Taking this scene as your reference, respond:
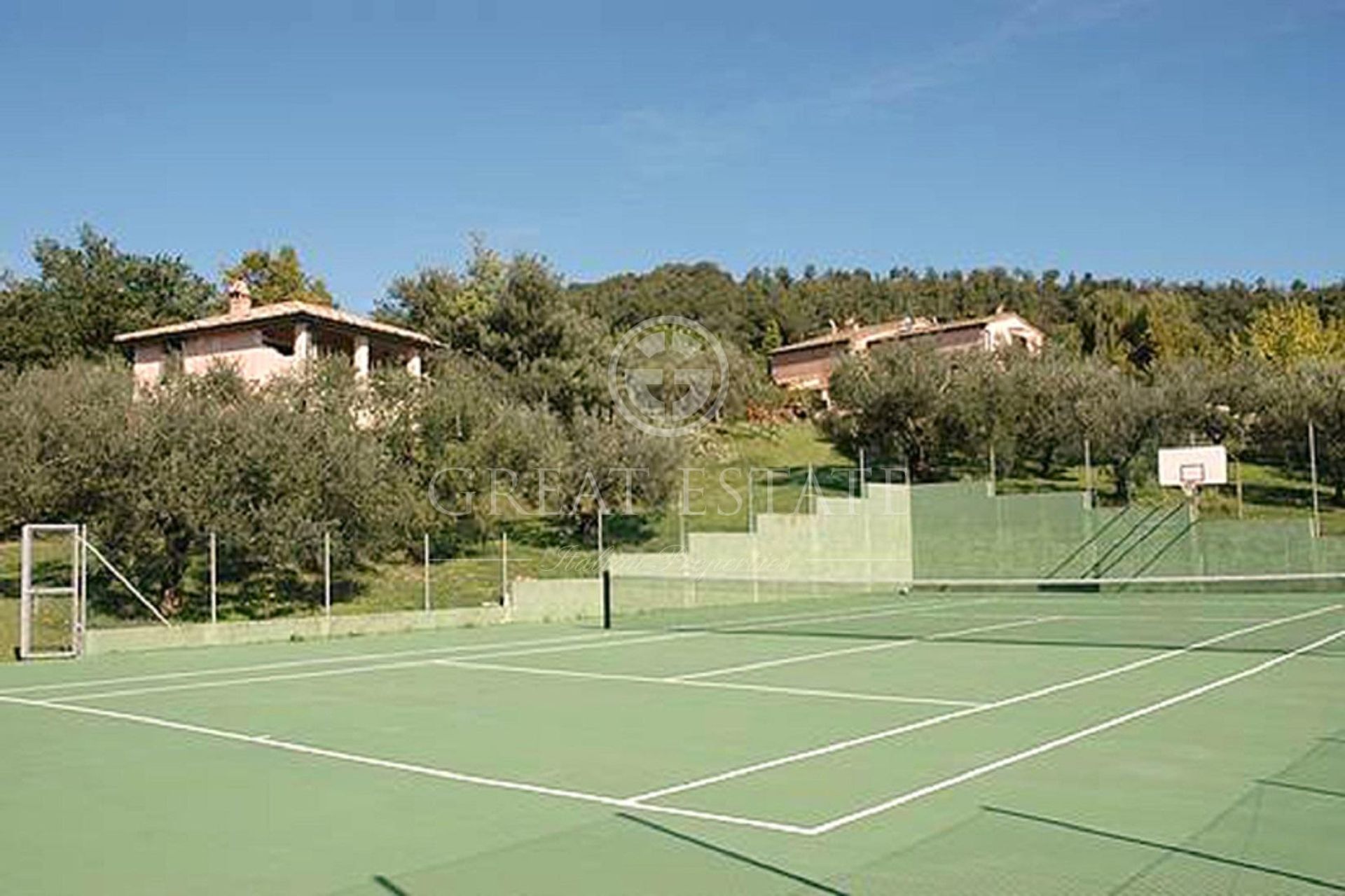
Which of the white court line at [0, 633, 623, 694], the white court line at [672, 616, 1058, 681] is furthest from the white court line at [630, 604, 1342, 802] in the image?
the white court line at [0, 633, 623, 694]

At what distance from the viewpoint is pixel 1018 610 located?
90.3ft

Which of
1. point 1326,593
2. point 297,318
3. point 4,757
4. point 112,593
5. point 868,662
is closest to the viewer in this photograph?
point 4,757

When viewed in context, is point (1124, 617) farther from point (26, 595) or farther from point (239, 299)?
point (239, 299)

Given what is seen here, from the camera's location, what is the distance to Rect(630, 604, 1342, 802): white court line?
840 cm

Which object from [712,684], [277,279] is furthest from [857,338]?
[712,684]

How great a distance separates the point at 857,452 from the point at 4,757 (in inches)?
1468

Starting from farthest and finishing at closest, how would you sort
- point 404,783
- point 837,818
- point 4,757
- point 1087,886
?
point 4,757, point 404,783, point 837,818, point 1087,886

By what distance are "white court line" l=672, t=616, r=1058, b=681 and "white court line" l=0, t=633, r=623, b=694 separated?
16.5ft

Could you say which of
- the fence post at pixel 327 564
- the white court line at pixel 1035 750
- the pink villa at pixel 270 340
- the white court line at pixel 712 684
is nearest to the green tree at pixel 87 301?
the pink villa at pixel 270 340

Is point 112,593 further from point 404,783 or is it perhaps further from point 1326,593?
point 1326,593

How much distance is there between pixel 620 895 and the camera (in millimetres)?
5750

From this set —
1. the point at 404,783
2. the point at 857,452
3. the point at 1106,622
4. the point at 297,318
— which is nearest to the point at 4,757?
the point at 404,783

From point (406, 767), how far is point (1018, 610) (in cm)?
2046

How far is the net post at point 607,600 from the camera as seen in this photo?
24.5 m
